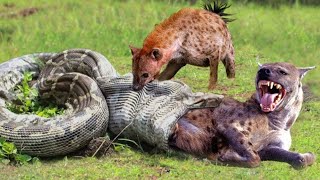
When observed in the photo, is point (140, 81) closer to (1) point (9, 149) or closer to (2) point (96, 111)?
(2) point (96, 111)

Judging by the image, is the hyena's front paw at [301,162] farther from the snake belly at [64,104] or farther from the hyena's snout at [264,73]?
the snake belly at [64,104]

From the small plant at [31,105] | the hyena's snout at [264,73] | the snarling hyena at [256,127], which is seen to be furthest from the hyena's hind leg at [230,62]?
the small plant at [31,105]

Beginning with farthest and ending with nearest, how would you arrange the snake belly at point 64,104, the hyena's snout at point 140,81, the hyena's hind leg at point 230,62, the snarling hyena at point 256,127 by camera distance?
the hyena's hind leg at point 230,62 < the hyena's snout at point 140,81 < the snake belly at point 64,104 < the snarling hyena at point 256,127

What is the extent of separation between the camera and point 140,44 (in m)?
14.5

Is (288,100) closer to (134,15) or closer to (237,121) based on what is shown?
(237,121)

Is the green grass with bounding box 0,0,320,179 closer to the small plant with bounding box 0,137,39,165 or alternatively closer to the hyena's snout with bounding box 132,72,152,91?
the small plant with bounding box 0,137,39,165

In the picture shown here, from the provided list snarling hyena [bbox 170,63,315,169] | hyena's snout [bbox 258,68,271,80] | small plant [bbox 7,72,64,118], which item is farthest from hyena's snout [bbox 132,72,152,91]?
hyena's snout [bbox 258,68,271,80]

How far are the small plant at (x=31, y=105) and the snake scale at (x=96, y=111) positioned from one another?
83mm

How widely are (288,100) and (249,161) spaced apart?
2.69 ft

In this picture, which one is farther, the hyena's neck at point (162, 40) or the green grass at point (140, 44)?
the hyena's neck at point (162, 40)

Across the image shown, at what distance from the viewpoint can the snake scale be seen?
8.02 metres

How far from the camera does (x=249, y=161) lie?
306 inches

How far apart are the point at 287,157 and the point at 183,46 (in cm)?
233

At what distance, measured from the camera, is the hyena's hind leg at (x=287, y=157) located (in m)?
7.78
